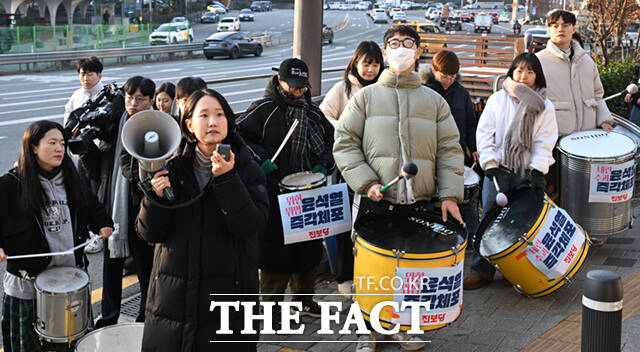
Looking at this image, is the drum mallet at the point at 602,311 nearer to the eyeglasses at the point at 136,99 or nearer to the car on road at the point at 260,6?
the eyeglasses at the point at 136,99

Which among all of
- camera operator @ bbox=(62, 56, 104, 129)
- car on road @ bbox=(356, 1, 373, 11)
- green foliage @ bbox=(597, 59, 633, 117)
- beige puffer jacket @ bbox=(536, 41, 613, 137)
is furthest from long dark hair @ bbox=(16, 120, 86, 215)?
car on road @ bbox=(356, 1, 373, 11)

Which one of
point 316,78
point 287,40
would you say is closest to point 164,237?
point 316,78

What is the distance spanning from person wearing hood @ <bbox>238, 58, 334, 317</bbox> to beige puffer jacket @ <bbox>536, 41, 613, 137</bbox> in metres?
2.43

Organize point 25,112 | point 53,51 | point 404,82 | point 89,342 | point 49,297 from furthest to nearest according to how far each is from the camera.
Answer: point 53,51 < point 25,112 < point 404,82 < point 49,297 < point 89,342

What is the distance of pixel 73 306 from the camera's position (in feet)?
13.5

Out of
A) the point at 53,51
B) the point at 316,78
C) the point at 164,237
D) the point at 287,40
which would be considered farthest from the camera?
the point at 287,40

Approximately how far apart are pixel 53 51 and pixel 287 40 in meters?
22.7

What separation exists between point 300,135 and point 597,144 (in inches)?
107

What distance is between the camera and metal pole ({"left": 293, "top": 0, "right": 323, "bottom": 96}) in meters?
7.17

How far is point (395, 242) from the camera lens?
4086mm

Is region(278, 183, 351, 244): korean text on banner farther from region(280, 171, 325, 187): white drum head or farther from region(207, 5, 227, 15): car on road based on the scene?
region(207, 5, 227, 15): car on road

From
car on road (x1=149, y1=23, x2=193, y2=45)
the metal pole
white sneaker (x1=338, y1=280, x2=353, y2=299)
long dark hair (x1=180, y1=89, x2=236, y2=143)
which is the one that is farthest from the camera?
car on road (x1=149, y1=23, x2=193, y2=45)

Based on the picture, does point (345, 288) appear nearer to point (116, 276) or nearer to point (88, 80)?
point (116, 276)

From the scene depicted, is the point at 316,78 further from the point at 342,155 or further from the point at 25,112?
the point at 25,112
